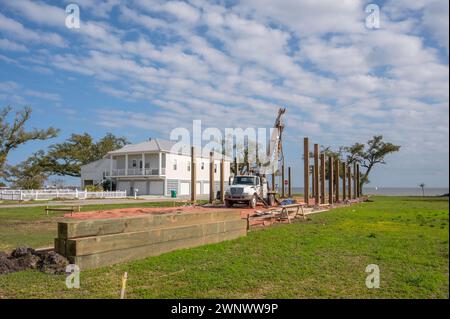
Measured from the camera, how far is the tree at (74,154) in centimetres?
6756

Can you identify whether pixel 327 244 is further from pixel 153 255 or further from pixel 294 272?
pixel 153 255

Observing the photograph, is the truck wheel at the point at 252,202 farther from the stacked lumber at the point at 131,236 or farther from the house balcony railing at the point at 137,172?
the house balcony railing at the point at 137,172

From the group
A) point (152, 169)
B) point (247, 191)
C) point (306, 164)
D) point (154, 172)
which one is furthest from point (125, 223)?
point (152, 169)

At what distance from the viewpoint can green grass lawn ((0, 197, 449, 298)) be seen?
6.24 metres

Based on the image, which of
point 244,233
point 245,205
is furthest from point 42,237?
point 245,205

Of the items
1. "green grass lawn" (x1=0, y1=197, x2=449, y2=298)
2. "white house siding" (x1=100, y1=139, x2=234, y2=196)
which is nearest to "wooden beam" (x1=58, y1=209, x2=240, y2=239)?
"green grass lawn" (x1=0, y1=197, x2=449, y2=298)

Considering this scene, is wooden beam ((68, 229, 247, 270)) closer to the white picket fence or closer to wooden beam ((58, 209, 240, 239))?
wooden beam ((58, 209, 240, 239))

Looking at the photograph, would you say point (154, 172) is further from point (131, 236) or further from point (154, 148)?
point (131, 236)

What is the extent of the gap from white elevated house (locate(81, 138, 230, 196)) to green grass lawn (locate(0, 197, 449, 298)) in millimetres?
43842

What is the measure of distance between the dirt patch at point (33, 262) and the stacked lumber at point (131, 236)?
0.17 m

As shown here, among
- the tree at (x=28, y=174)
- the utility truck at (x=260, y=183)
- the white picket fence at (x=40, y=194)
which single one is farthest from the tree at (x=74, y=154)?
the utility truck at (x=260, y=183)

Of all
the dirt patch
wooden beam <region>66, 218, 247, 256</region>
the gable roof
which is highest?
the gable roof

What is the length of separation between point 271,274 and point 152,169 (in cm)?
4807

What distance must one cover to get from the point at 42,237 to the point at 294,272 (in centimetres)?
844
